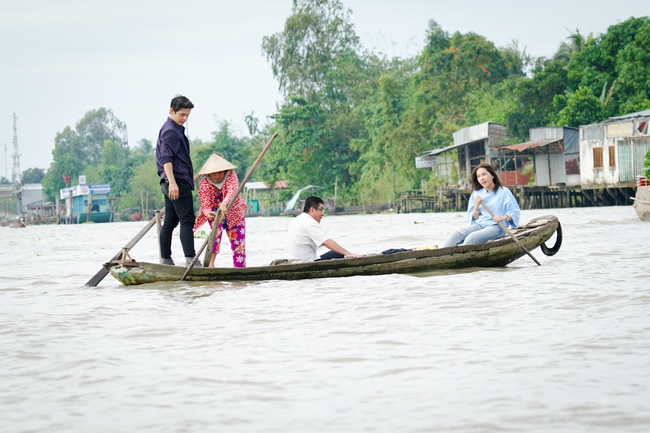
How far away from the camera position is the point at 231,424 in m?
3.16

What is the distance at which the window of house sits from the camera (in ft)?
101

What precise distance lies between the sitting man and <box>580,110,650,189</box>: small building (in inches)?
908

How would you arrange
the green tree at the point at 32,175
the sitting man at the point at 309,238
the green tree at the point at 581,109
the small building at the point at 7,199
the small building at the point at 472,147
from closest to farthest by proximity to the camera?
the sitting man at the point at 309,238 < the green tree at the point at 581,109 < the small building at the point at 472,147 < the small building at the point at 7,199 < the green tree at the point at 32,175

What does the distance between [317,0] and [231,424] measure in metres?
50.4

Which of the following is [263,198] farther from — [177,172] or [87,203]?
[177,172]

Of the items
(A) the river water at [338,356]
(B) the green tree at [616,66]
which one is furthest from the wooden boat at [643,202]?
(B) the green tree at [616,66]

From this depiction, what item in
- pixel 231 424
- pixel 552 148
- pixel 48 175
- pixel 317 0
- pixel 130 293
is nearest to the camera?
pixel 231 424

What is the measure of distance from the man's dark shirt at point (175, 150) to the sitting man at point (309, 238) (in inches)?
41.6

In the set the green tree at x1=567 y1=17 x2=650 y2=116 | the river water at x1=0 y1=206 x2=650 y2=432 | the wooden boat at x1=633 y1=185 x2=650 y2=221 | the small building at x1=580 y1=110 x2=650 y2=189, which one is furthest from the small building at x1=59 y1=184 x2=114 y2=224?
the river water at x1=0 y1=206 x2=650 y2=432

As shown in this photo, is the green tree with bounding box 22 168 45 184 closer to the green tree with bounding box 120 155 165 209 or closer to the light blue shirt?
the green tree with bounding box 120 155 165 209

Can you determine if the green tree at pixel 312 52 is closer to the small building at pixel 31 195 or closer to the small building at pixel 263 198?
the small building at pixel 263 198

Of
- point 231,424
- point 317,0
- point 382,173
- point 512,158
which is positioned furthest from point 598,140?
point 231,424

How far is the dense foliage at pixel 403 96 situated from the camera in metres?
34.4

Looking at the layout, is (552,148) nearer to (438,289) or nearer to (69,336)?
(438,289)
